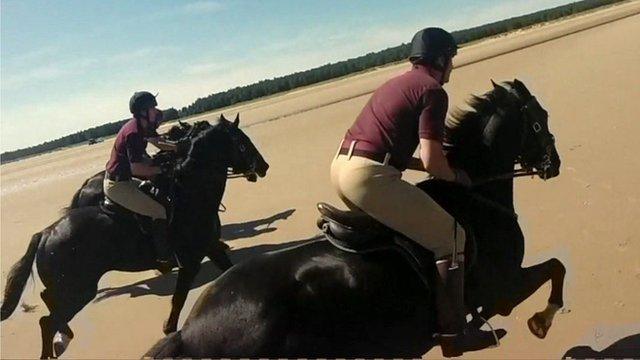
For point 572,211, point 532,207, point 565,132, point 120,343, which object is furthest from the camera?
point 565,132

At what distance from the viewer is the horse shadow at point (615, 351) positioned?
4.95m

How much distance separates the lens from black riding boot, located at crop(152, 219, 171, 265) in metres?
7.71

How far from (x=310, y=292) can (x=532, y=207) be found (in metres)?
6.41

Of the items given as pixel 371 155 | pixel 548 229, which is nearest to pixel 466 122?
pixel 371 155

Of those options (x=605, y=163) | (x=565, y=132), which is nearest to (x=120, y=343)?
(x=605, y=163)

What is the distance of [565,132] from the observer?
14.0 metres

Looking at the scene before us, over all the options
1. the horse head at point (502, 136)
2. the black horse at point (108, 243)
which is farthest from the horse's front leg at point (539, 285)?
the black horse at point (108, 243)

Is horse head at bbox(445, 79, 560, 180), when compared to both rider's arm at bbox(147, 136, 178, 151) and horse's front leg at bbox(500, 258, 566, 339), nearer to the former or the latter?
horse's front leg at bbox(500, 258, 566, 339)

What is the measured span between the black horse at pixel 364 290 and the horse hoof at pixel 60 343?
4.09 metres

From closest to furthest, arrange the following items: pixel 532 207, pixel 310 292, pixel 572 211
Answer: pixel 310 292 → pixel 572 211 → pixel 532 207

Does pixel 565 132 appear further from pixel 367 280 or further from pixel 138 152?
pixel 367 280

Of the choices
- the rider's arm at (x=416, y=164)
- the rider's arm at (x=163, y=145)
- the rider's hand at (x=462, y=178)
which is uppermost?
the rider's arm at (x=163, y=145)

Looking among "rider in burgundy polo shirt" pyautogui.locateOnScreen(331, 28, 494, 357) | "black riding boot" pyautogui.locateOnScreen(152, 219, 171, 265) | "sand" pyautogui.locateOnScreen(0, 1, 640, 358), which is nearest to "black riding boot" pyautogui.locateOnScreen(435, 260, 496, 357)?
"rider in burgundy polo shirt" pyautogui.locateOnScreen(331, 28, 494, 357)

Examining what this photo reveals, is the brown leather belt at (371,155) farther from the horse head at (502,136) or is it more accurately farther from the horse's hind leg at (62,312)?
the horse's hind leg at (62,312)
